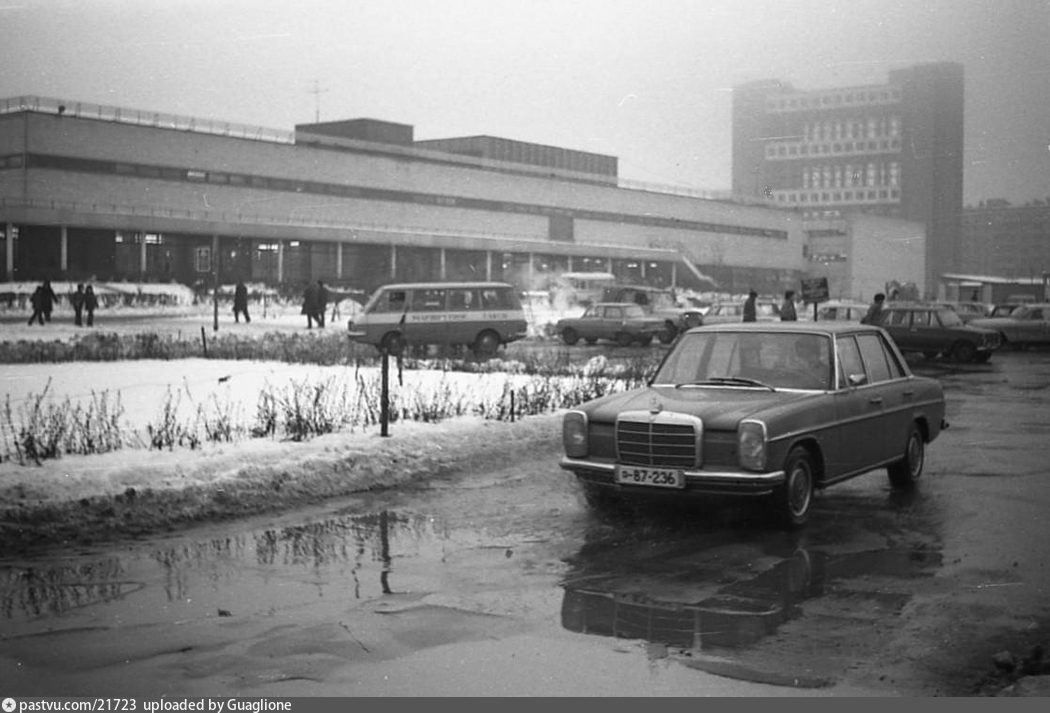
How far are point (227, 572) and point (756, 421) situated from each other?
4.07 metres

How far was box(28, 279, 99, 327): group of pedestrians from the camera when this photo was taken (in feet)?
86.0

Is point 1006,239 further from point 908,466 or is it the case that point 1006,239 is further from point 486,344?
point 908,466

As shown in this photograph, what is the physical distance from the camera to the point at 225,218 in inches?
2356

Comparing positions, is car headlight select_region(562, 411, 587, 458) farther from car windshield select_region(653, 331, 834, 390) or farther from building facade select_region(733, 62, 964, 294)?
building facade select_region(733, 62, 964, 294)

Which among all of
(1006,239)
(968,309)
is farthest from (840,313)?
(1006,239)

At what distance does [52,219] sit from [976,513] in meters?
40.9

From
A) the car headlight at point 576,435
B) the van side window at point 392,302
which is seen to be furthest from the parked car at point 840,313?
the car headlight at point 576,435

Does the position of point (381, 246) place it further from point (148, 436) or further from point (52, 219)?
point (148, 436)

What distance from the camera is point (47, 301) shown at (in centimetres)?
2689

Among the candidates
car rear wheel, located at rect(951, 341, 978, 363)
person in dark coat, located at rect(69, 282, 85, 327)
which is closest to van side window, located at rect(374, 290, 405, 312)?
person in dark coat, located at rect(69, 282, 85, 327)

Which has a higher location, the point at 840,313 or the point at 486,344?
the point at 840,313

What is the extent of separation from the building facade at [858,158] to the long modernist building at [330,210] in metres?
55.8

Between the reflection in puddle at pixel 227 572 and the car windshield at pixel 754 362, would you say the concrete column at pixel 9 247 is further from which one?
the car windshield at pixel 754 362

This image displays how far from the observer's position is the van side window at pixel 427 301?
95.1 ft
